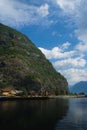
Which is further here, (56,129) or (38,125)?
(38,125)

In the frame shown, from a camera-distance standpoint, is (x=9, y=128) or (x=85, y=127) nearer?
(x=9, y=128)

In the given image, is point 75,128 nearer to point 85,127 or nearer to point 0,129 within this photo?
point 85,127

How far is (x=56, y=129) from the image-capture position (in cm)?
8112

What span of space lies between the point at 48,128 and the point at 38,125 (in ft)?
19.3

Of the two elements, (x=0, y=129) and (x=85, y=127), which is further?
(x=85, y=127)

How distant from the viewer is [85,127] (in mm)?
86125

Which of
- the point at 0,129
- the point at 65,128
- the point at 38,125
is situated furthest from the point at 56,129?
the point at 0,129

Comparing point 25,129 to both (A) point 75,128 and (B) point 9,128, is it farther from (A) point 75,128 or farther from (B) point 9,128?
(A) point 75,128

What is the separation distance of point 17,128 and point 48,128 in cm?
970

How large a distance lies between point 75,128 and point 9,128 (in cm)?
2044

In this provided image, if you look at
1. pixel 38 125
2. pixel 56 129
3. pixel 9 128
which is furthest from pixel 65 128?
pixel 9 128

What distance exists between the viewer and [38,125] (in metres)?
88.5

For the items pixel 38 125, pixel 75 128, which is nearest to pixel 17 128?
pixel 38 125

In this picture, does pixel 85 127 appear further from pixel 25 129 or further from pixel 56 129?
pixel 25 129
